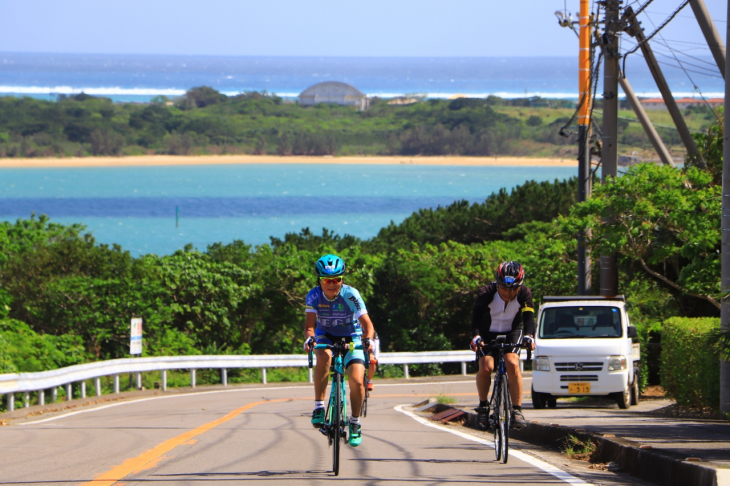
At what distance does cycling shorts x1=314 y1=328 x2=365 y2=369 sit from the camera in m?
8.47

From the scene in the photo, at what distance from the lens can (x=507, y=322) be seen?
30.5 feet

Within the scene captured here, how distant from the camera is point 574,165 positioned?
171625mm

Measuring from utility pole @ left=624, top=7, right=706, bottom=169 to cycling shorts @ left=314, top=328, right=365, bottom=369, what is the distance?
46.1ft

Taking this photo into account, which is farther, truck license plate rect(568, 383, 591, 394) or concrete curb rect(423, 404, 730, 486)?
truck license plate rect(568, 383, 591, 394)

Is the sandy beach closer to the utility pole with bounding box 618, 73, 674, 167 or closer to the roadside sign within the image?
the utility pole with bounding box 618, 73, 674, 167

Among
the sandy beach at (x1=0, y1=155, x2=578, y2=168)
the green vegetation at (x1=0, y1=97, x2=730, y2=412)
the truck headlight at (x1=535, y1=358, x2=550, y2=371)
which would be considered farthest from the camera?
the sandy beach at (x1=0, y1=155, x2=578, y2=168)

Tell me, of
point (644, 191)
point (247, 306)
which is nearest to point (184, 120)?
point (247, 306)

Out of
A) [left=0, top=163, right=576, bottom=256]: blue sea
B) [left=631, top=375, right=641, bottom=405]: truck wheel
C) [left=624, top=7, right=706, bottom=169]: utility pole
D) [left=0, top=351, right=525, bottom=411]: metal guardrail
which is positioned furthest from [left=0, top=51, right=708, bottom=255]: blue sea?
[left=631, top=375, right=641, bottom=405]: truck wheel

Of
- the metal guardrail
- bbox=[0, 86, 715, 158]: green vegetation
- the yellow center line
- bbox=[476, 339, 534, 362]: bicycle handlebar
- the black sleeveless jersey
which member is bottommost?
the metal guardrail

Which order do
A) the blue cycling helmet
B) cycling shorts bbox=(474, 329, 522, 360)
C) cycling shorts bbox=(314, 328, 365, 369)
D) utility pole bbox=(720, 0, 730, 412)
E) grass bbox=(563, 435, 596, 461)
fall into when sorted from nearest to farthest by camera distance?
1. the blue cycling helmet
2. cycling shorts bbox=(314, 328, 365, 369)
3. cycling shorts bbox=(474, 329, 522, 360)
4. grass bbox=(563, 435, 596, 461)
5. utility pole bbox=(720, 0, 730, 412)

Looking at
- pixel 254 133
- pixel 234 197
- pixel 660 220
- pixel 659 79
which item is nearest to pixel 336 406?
pixel 660 220

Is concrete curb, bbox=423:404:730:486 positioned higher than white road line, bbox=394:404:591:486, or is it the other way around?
concrete curb, bbox=423:404:730:486

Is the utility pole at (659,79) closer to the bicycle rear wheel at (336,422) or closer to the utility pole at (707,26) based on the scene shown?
the utility pole at (707,26)

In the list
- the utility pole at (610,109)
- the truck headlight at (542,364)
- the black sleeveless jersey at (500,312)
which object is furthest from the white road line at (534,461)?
the utility pole at (610,109)
